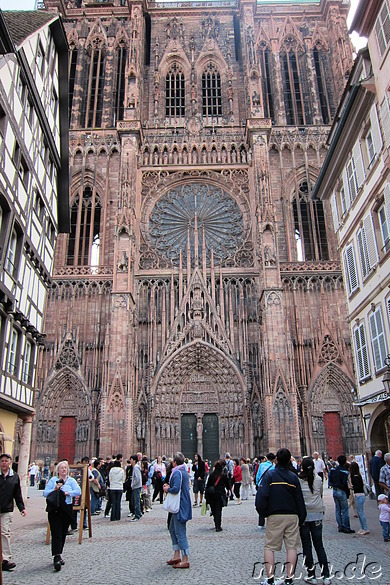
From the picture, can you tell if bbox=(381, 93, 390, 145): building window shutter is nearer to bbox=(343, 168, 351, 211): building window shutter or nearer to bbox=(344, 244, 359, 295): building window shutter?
bbox=(343, 168, 351, 211): building window shutter

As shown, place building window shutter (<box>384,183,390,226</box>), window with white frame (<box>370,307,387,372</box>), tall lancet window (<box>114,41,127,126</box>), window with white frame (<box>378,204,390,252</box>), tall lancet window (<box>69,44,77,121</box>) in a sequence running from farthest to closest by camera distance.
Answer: tall lancet window (<box>69,44,77,121</box>), tall lancet window (<box>114,41,127,126</box>), window with white frame (<box>370,307,387,372</box>), window with white frame (<box>378,204,390,252</box>), building window shutter (<box>384,183,390,226</box>)

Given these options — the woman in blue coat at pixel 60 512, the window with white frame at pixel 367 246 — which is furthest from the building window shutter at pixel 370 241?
the woman in blue coat at pixel 60 512

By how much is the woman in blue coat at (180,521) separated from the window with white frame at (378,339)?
875cm

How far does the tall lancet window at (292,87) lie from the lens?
36.0 meters

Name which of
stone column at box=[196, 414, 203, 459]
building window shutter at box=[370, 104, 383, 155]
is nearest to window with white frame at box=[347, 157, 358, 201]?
building window shutter at box=[370, 104, 383, 155]

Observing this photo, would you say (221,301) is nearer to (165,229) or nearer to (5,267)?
(165,229)

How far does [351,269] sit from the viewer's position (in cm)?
1797

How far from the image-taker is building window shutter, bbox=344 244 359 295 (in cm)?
1748

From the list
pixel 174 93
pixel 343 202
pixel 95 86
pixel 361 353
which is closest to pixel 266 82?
pixel 174 93

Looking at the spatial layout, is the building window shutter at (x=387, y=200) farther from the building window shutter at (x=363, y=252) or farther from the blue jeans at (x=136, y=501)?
the blue jeans at (x=136, y=501)

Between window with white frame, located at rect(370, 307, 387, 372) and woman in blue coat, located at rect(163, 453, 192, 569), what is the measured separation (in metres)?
8.75

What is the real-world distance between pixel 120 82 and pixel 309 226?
17.9 metres

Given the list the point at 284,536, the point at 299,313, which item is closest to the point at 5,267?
the point at 284,536

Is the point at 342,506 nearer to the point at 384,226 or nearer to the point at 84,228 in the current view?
the point at 384,226
